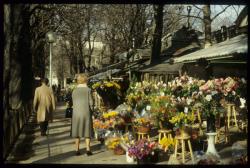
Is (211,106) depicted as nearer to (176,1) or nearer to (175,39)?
(176,1)

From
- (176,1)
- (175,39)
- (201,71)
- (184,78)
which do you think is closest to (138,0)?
(176,1)

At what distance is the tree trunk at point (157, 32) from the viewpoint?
3144cm

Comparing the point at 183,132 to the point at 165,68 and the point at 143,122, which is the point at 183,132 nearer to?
the point at 143,122

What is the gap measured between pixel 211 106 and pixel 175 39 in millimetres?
30355

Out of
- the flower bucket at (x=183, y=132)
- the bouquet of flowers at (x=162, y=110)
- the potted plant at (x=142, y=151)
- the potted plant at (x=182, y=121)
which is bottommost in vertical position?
the potted plant at (x=142, y=151)

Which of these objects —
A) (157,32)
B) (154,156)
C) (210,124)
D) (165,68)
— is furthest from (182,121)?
(157,32)

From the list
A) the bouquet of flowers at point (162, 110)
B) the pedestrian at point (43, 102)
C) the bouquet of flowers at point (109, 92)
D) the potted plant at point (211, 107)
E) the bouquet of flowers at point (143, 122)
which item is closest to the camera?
the potted plant at point (211, 107)

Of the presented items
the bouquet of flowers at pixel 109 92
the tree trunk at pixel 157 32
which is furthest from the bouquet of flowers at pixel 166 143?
the tree trunk at pixel 157 32

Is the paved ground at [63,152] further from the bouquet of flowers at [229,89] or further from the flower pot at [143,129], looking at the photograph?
the bouquet of flowers at [229,89]

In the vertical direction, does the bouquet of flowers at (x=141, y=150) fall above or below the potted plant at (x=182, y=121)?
below

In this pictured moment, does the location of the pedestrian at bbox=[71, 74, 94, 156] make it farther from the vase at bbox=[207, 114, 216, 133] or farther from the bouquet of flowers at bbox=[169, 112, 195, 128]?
the vase at bbox=[207, 114, 216, 133]

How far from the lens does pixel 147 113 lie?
1238cm

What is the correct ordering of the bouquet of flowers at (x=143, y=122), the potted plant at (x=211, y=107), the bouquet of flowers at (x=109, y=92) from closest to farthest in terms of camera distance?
the potted plant at (x=211, y=107) < the bouquet of flowers at (x=143, y=122) < the bouquet of flowers at (x=109, y=92)

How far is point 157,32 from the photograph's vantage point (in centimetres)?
3291
